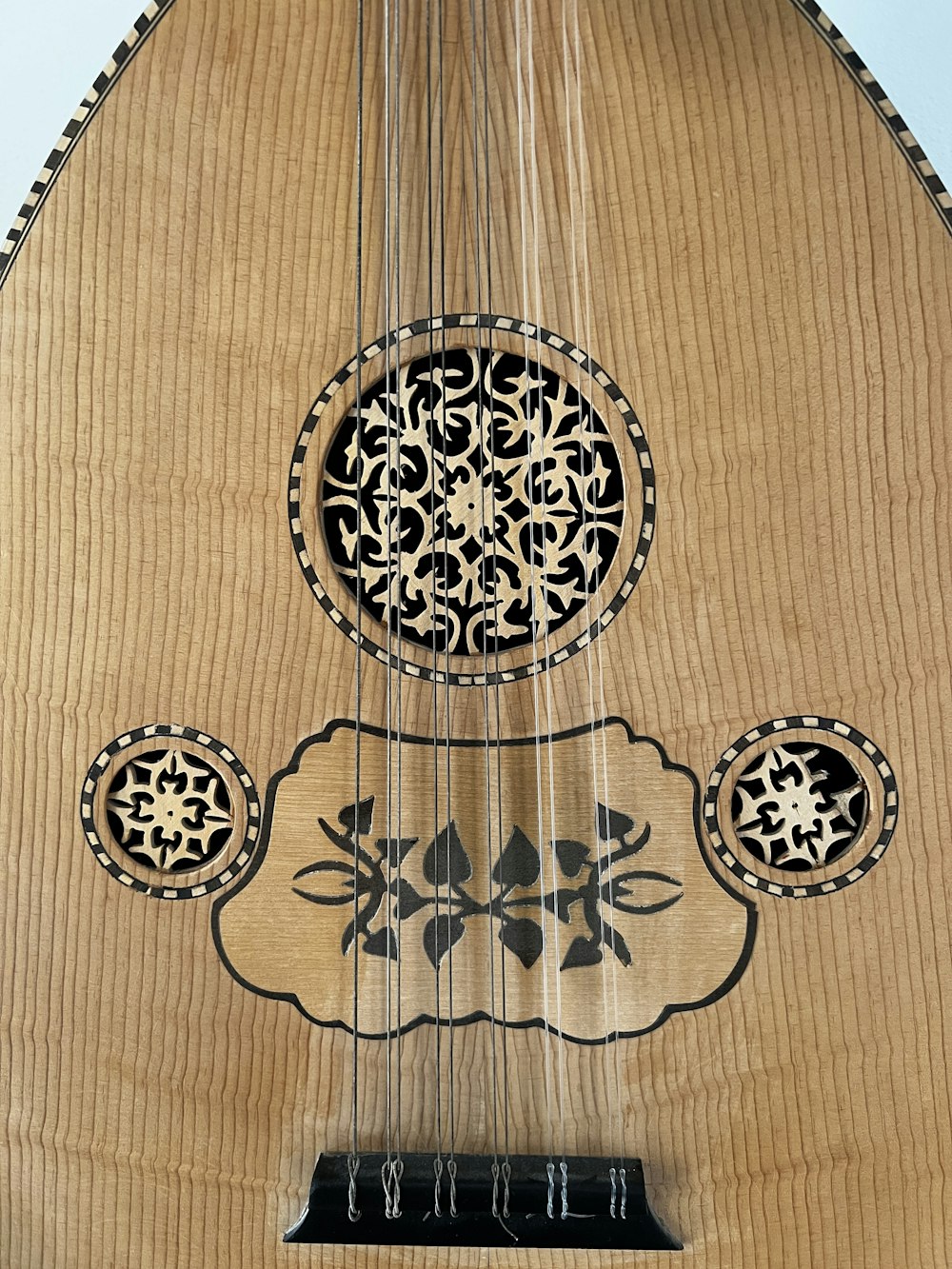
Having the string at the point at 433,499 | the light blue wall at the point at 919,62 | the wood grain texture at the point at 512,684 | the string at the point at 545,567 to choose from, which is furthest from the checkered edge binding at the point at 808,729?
the light blue wall at the point at 919,62

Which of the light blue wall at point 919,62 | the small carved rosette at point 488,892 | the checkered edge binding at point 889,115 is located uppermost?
the light blue wall at point 919,62

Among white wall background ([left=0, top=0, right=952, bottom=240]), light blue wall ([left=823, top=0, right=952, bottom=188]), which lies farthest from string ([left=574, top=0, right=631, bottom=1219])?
white wall background ([left=0, top=0, right=952, bottom=240])

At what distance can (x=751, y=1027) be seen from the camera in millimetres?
988

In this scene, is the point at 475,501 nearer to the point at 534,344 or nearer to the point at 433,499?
the point at 433,499

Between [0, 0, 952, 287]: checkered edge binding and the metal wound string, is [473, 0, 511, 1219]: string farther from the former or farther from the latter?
[0, 0, 952, 287]: checkered edge binding

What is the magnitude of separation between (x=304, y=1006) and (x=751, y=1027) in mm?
405

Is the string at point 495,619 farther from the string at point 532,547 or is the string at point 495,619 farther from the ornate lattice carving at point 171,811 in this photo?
the ornate lattice carving at point 171,811

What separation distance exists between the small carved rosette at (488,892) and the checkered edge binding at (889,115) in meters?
0.54

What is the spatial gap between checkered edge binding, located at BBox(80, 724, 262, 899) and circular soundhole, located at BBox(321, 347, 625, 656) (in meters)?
0.19

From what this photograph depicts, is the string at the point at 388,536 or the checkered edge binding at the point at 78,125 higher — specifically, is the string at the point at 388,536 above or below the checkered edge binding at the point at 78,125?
below

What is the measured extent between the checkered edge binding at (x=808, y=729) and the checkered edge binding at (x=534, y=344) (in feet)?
0.55

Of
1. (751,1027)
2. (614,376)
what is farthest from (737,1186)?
(614,376)

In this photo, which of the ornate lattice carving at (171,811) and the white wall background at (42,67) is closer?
the ornate lattice carving at (171,811)

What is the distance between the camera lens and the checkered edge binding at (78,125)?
102cm
